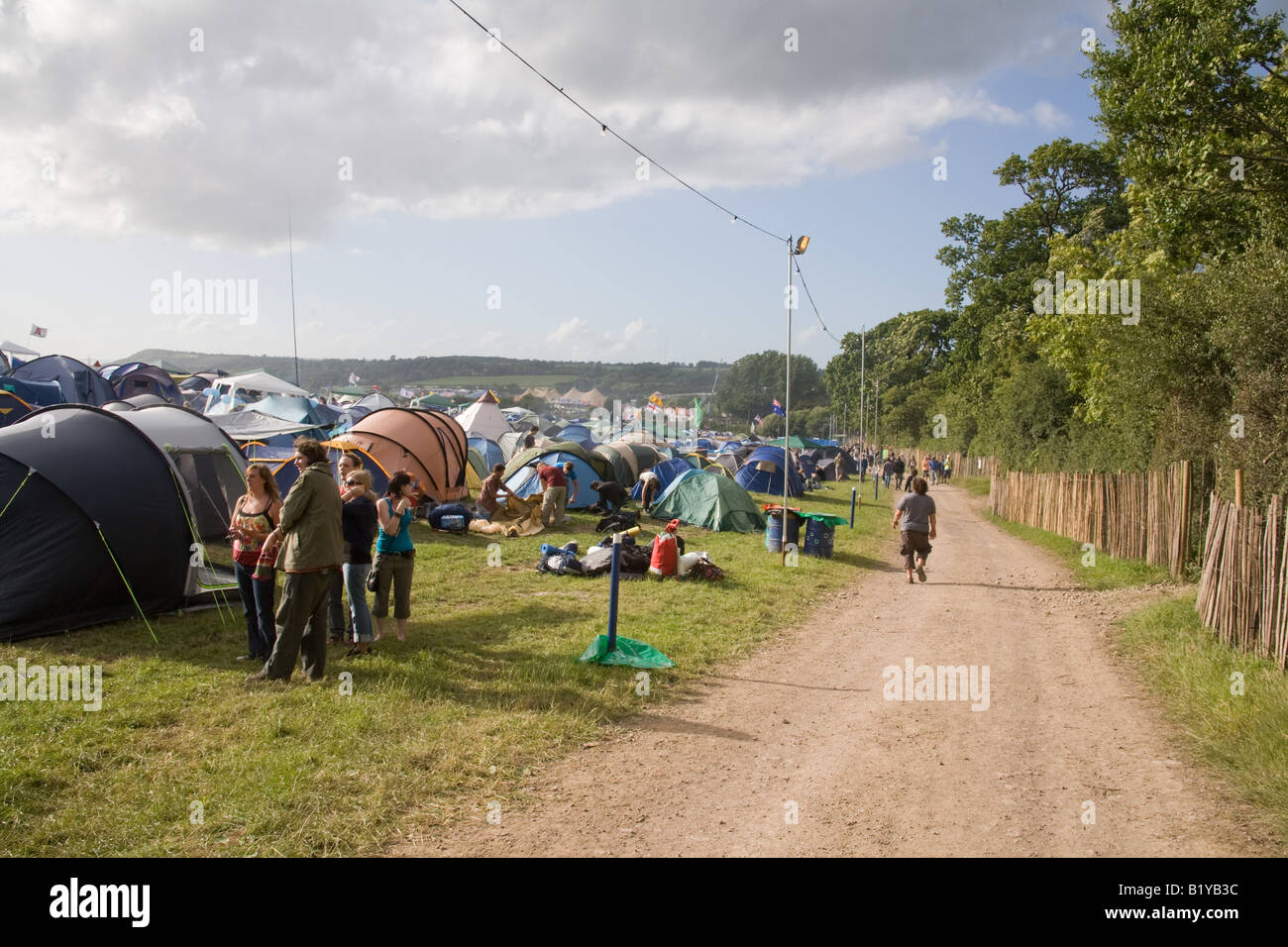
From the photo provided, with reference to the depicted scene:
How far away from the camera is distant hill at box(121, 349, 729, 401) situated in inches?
5876

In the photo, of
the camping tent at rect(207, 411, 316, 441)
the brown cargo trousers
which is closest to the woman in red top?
the brown cargo trousers

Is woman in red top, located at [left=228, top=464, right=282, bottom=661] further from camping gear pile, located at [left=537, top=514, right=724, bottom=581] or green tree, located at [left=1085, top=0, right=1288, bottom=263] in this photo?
green tree, located at [left=1085, top=0, right=1288, bottom=263]

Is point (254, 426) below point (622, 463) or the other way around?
the other way around

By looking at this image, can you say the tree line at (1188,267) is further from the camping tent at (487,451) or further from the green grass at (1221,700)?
the camping tent at (487,451)

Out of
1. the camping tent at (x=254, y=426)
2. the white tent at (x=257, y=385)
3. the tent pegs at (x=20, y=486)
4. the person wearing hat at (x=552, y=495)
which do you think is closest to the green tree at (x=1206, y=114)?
the person wearing hat at (x=552, y=495)

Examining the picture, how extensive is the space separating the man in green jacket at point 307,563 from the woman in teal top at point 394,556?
1.16 metres

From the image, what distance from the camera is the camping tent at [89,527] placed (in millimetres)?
7871

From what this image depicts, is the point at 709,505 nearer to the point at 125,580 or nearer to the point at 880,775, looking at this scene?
the point at 125,580

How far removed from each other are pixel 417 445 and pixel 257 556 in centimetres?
1087

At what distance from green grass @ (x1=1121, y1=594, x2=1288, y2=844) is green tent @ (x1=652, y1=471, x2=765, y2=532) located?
9.90 m

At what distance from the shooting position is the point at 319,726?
19.2 ft

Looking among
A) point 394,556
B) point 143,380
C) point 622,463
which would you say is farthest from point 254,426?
point 143,380

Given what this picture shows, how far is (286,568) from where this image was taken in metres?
6.74
